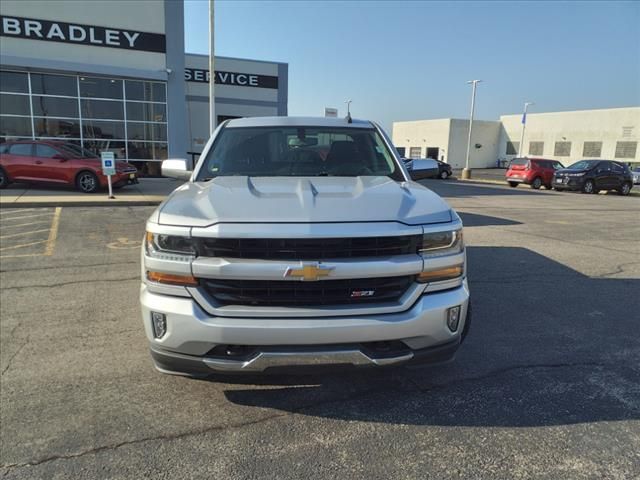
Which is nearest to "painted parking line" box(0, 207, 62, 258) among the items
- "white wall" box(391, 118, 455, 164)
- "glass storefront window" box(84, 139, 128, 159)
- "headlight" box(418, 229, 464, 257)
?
"headlight" box(418, 229, 464, 257)

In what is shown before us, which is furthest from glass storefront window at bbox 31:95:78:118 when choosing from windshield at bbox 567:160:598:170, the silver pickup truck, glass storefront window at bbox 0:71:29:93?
windshield at bbox 567:160:598:170

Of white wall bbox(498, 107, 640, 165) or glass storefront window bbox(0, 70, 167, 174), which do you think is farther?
white wall bbox(498, 107, 640, 165)

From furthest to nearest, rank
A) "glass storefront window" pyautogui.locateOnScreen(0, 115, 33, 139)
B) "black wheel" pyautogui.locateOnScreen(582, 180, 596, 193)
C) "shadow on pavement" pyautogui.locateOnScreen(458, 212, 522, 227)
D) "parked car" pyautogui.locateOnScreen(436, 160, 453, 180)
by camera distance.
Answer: "parked car" pyautogui.locateOnScreen(436, 160, 453, 180) < "black wheel" pyautogui.locateOnScreen(582, 180, 596, 193) < "glass storefront window" pyautogui.locateOnScreen(0, 115, 33, 139) < "shadow on pavement" pyautogui.locateOnScreen(458, 212, 522, 227)

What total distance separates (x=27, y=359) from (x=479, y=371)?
3.51 m

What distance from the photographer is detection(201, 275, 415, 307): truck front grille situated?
98.2 inches

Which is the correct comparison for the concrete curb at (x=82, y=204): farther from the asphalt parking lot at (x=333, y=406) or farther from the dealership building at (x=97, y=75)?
the asphalt parking lot at (x=333, y=406)

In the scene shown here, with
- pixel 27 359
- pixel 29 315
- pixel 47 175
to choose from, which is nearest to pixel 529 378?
pixel 27 359

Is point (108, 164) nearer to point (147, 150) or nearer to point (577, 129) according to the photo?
point (147, 150)

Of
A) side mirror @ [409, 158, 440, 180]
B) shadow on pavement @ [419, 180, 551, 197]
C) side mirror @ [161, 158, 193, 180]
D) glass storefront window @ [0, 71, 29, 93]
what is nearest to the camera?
side mirror @ [161, 158, 193, 180]

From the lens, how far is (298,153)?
409 cm

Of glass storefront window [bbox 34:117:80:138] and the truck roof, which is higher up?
glass storefront window [bbox 34:117:80:138]

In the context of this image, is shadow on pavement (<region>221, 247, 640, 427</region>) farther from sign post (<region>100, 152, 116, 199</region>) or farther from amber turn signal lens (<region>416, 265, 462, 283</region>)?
sign post (<region>100, 152, 116, 199</region>)

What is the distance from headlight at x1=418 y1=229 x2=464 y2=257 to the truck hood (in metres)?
0.09

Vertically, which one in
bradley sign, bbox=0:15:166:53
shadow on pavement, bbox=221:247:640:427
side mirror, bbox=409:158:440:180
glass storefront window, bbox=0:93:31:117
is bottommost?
shadow on pavement, bbox=221:247:640:427
